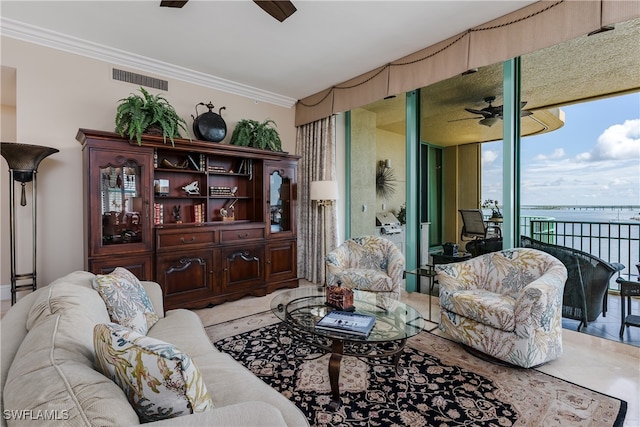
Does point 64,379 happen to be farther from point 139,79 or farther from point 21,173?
point 139,79

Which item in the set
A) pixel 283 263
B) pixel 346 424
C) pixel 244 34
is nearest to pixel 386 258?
pixel 283 263

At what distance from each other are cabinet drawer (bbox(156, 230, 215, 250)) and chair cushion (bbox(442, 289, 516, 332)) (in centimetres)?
255

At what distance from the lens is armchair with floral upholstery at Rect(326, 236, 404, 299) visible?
10.5 feet

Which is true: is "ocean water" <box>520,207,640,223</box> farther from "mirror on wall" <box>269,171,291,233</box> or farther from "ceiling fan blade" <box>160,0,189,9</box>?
"ceiling fan blade" <box>160,0,189,9</box>

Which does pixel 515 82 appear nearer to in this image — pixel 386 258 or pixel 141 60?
pixel 386 258

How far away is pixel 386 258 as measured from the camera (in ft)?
11.4

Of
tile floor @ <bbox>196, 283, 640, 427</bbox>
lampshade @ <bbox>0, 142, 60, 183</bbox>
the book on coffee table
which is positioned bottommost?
tile floor @ <bbox>196, 283, 640, 427</bbox>

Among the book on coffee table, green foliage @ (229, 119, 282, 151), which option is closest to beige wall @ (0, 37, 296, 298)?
green foliage @ (229, 119, 282, 151)

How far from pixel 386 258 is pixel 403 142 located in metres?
1.72

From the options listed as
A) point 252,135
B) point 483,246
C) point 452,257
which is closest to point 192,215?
point 252,135

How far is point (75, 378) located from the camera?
2.62 ft

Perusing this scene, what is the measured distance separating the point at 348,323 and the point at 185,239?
2209 mm

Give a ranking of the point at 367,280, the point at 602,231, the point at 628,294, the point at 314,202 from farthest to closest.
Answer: the point at 314,202 → the point at 367,280 → the point at 602,231 → the point at 628,294

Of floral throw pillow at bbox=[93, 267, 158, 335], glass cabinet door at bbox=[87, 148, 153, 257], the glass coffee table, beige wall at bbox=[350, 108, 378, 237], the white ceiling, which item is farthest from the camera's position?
beige wall at bbox=[350, 108, 378, 237]
